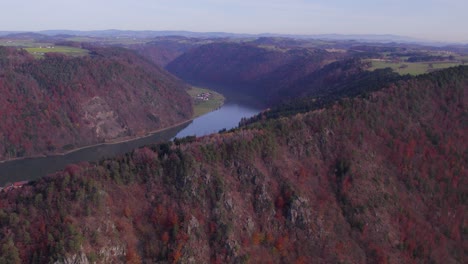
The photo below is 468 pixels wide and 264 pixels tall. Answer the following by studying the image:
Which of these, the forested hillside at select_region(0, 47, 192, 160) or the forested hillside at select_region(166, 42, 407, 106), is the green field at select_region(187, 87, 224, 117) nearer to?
the forested hillside at select_region(0, 47, 192, 160)

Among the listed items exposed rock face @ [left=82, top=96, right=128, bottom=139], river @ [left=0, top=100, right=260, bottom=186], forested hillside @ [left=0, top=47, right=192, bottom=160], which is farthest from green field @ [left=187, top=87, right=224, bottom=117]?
exposed rock face @ [left=82, top=96, right=128, bottom=139]

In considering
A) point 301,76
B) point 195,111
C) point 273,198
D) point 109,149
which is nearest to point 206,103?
point 195,111

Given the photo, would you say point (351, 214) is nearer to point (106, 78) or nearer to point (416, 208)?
point (416, 208)

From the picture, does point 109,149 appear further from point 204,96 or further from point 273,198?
point 204,96

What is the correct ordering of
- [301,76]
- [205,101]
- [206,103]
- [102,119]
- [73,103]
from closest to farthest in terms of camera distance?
[73,103] → [102,119] → [206,103] → [205,101] → [301,76]

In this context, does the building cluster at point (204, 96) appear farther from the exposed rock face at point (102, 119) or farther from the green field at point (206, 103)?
the exposed rock face at point (102, 119)
